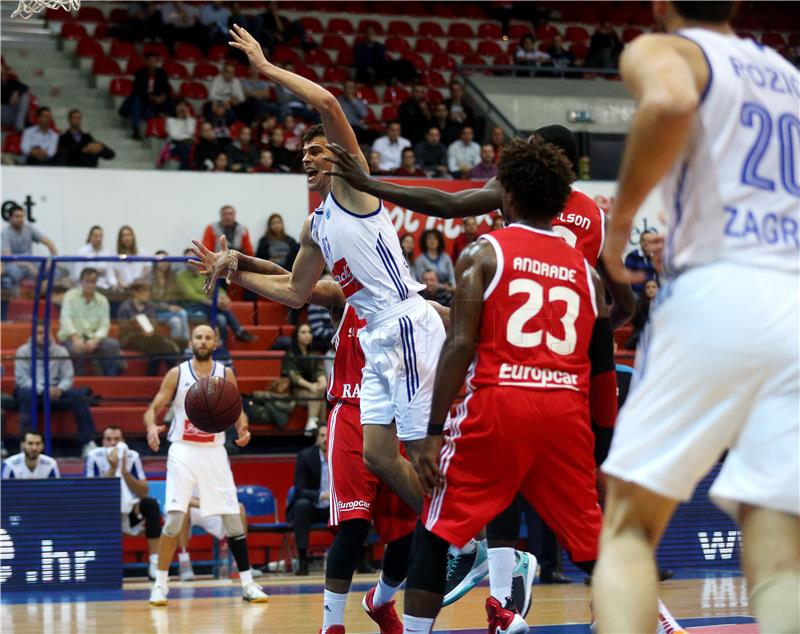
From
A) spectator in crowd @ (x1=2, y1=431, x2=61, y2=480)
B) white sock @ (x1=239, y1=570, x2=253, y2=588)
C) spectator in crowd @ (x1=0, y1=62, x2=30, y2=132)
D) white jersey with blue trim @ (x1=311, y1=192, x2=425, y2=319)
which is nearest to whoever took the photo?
white jersey with blue trim @ (x1=311, y1=192, x2=425, y2=319)

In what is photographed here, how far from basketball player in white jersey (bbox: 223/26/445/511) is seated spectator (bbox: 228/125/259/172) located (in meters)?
11.0

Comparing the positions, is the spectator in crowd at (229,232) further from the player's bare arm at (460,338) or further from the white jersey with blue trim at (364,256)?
the player's bare arm at (460,338)

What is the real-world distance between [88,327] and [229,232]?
377 centimetres

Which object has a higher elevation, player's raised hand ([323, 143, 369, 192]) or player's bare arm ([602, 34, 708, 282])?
player's bare arm ([602, 34, 708, 282])

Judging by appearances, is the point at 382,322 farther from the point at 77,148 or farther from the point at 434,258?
the point at 77,148

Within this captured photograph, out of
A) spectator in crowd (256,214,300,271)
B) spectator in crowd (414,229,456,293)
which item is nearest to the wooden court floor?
spectator in crowd (414,229,456,293)

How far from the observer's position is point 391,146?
18.2 meters

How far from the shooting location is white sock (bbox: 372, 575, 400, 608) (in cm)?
632

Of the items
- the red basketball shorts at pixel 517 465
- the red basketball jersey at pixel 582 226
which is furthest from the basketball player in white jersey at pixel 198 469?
the red basketball shorts at pixel 517 465

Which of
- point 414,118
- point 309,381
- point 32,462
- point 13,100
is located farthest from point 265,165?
point 32,462

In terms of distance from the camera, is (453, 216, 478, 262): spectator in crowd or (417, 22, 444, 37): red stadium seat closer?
(453, 216, 478, 262): spectator in crowd

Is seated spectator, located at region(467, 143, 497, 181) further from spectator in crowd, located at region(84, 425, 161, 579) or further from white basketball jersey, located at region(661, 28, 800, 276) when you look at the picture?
white basketball jersey, located at region(661, 28, 800, 276)

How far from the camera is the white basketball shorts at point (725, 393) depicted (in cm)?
327

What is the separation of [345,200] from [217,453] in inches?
215
